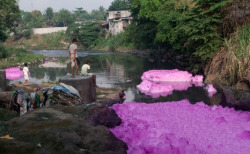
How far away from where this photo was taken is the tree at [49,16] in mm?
94094

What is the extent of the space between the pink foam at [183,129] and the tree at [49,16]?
295 ft

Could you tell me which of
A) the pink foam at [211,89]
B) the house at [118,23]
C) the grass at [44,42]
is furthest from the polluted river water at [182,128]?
the grass at [44,42]

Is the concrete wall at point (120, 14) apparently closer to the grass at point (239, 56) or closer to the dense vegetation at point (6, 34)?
the dense vegetation at point (6, 34)

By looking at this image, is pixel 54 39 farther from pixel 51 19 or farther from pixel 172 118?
pixel 172 118

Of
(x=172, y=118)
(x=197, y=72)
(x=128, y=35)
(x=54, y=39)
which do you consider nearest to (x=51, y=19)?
(x=54, y=39)

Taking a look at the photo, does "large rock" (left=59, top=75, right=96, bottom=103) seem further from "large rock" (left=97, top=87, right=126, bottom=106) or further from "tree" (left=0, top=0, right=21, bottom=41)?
"tree" (left=0, top=0, right=21, bottom=41)

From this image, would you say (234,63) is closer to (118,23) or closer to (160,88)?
(160,88)

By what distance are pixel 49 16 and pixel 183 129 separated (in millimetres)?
94670

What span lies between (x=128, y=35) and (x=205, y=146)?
39.6 m

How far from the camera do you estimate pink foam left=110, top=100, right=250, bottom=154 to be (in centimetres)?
528

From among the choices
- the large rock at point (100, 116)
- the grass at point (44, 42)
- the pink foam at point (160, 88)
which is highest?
the grass at point (44, 42)

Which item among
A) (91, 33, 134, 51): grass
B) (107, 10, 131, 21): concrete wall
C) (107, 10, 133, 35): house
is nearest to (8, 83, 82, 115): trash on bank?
(91, 33, 134, 51): grass

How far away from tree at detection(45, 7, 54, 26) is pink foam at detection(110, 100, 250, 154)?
9006 cm

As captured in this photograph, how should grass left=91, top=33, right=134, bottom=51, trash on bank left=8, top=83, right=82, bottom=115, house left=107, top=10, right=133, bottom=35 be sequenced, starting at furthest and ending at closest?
house left=107, top=10, right=133, bottom=35 → grass left=91, top=33, right=134, bottom=51 → trash on bank left=8, top=83, right=82, bottom=115
